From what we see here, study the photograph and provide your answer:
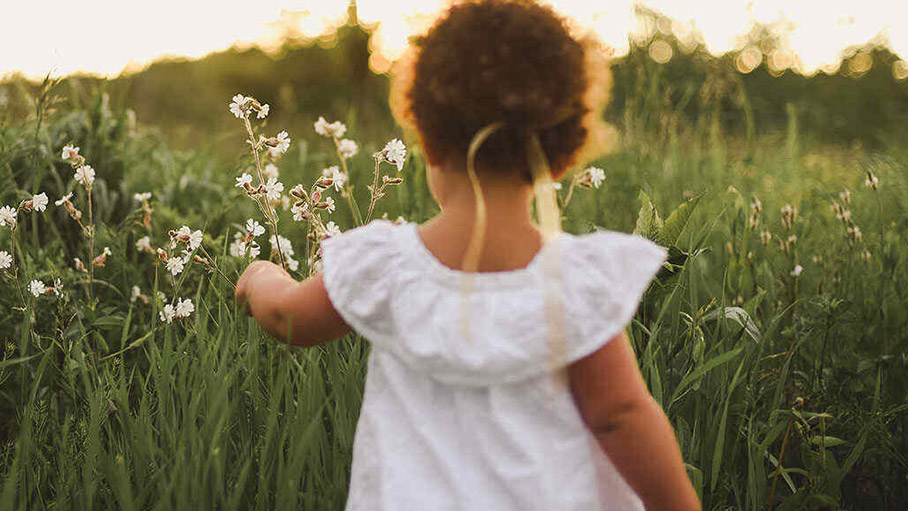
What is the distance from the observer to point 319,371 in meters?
1.73

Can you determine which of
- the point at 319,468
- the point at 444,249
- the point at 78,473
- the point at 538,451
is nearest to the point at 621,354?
the point at 538,451

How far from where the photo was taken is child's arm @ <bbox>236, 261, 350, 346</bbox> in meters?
1.37

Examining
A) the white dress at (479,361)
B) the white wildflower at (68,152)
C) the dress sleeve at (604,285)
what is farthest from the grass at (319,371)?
the dress sleeve at (604,285)

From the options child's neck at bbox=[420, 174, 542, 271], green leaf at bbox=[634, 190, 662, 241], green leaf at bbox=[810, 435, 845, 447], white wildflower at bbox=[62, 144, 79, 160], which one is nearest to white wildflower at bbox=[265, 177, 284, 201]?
white wildflower at bbox=[62, 144, 79, 160]

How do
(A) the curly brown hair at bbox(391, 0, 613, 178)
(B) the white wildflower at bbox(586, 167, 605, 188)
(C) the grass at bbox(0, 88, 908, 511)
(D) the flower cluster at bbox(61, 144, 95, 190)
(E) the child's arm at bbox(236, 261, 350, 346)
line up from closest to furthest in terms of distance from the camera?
1. (A) the curly brown hair at bbox(391, 0, 613, 178)
2. (E) the child's arm at bbox(236, 261, 350, 346)
3. (C) the grass at bbox(0, 88, 908, 511)
4. (D) the flower cluster at bbox(61, 144, 95, 190)
5. (B) the white wildflower at bbox(586, 167, 605, 188)

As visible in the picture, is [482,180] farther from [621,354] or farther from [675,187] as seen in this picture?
Answer: [675,187]

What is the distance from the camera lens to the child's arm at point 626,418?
4.05ft

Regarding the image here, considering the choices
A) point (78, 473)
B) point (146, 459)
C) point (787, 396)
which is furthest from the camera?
point (787, 396)

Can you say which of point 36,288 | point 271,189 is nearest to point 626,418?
point 271,189

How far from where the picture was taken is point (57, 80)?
2.66 metres

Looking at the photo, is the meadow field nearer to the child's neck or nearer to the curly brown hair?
the child's neck

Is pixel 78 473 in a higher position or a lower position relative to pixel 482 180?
lower

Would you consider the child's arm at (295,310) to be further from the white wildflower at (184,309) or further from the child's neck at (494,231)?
the white wildflower at (184,309)

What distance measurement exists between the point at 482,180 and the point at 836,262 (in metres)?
2.04
